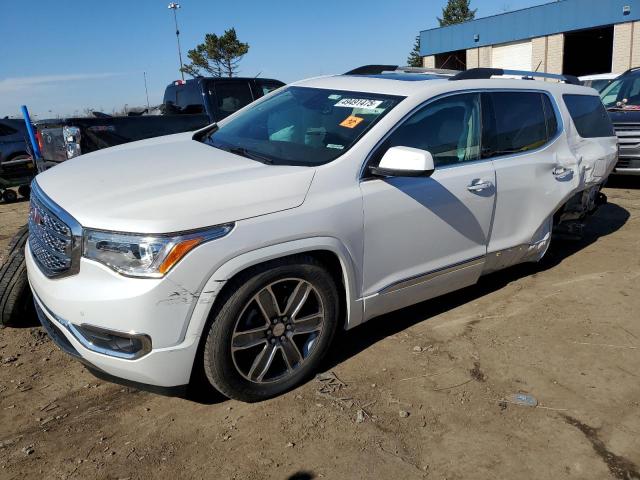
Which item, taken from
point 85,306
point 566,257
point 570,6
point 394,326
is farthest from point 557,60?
point 85,306

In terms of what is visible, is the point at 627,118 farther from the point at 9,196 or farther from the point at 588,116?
the point at 9,196

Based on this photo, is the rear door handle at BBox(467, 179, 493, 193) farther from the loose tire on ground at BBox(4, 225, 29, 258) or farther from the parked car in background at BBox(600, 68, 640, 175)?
the parked car in background at BBox(600, 68, 640, 175)

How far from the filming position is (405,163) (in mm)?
3010

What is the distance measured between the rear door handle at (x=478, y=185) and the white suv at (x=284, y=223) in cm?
5

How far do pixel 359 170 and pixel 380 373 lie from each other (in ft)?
4.10

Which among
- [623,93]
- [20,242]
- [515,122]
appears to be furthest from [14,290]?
[623,93]

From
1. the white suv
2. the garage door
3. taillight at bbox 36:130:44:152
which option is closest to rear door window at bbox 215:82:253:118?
taillight at bbox 36:130:44:152

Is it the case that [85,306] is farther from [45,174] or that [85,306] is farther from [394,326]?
[394,326]

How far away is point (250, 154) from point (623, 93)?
Answer: 860cm

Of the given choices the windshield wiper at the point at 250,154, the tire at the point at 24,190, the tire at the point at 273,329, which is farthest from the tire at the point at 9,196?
the tire at the point at 273,329

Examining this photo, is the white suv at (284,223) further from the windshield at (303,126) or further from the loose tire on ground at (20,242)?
the loose tire on ground at (20,242)

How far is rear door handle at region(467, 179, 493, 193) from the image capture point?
3.67m

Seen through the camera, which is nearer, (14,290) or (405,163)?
(405,163)

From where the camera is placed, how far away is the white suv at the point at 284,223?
8.35 ft
